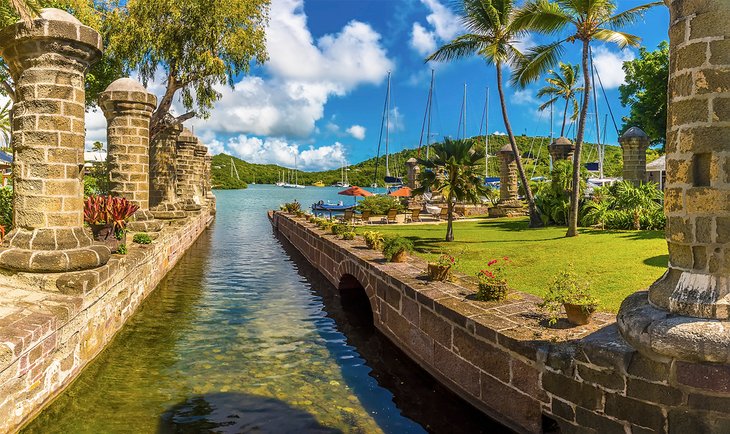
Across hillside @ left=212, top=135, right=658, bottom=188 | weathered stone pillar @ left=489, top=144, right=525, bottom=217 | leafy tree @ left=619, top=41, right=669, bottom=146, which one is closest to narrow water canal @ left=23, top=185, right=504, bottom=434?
weathered stone pillar @ left=489, top=144, right=525, bottom=217

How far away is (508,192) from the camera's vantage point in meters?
27.5

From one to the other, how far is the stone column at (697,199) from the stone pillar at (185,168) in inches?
1004

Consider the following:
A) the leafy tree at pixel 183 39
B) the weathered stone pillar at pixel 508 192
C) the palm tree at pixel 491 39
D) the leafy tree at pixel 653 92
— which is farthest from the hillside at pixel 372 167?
the leafy tree at pixel 183 39

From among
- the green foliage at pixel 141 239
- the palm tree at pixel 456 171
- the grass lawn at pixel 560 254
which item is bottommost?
the grass lawn at pixel 560 254

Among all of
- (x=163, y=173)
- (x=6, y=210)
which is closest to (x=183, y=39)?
(x=163, y=173)

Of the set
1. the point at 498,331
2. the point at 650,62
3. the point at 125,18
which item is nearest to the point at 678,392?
the point at 498,331

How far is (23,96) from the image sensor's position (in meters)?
8.03

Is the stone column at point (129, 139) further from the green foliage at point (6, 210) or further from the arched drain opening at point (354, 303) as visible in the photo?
the arched drain opening at point (354, 303)

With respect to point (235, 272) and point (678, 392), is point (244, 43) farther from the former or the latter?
point (678, 392)

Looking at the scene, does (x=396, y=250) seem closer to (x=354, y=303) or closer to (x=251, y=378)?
(x=354, y=303)

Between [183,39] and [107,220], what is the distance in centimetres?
1425

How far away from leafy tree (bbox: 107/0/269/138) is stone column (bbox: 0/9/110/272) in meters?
14.4

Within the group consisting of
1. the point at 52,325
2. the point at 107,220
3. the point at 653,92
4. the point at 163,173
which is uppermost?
the point at 653,92

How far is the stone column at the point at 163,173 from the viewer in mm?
21406
